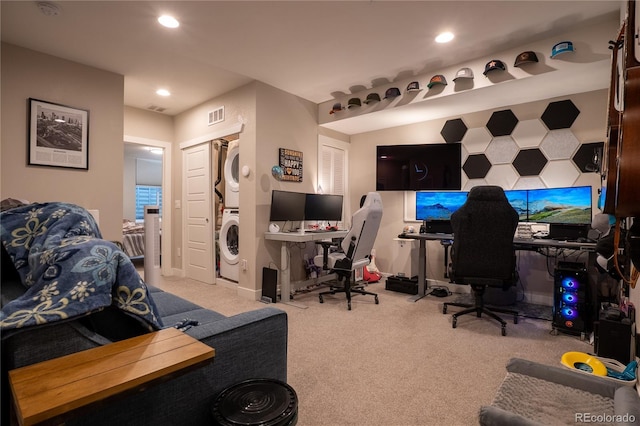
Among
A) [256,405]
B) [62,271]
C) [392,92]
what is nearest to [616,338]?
[256,405]

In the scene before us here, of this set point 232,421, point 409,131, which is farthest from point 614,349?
point 409,131

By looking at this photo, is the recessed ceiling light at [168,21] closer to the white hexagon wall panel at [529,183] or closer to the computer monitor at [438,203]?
the computer monitor at [438,203]

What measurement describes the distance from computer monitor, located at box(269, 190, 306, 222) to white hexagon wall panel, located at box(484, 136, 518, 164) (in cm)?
238

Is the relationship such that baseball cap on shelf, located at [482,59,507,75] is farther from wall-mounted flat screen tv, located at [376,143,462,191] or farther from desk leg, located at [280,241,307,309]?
desk leg, located at [280,241,307,309]

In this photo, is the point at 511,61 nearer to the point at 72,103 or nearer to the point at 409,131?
the point at 409,131

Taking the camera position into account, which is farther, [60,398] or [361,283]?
[361,283]

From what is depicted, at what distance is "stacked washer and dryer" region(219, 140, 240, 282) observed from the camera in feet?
14.5

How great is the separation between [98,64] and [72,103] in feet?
1.67

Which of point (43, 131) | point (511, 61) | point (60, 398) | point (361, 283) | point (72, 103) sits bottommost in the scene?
point (361, 283)

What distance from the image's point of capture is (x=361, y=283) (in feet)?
14.6

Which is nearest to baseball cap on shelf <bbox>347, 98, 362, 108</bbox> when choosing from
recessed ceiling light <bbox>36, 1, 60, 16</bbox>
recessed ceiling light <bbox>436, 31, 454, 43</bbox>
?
recessed ceiling light <bbox>436, 31, 454, 43</bbox>

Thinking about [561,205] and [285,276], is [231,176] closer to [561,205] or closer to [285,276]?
[285,276]

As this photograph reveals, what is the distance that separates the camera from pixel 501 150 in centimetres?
387

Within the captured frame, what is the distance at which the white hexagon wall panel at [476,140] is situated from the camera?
399 cm
